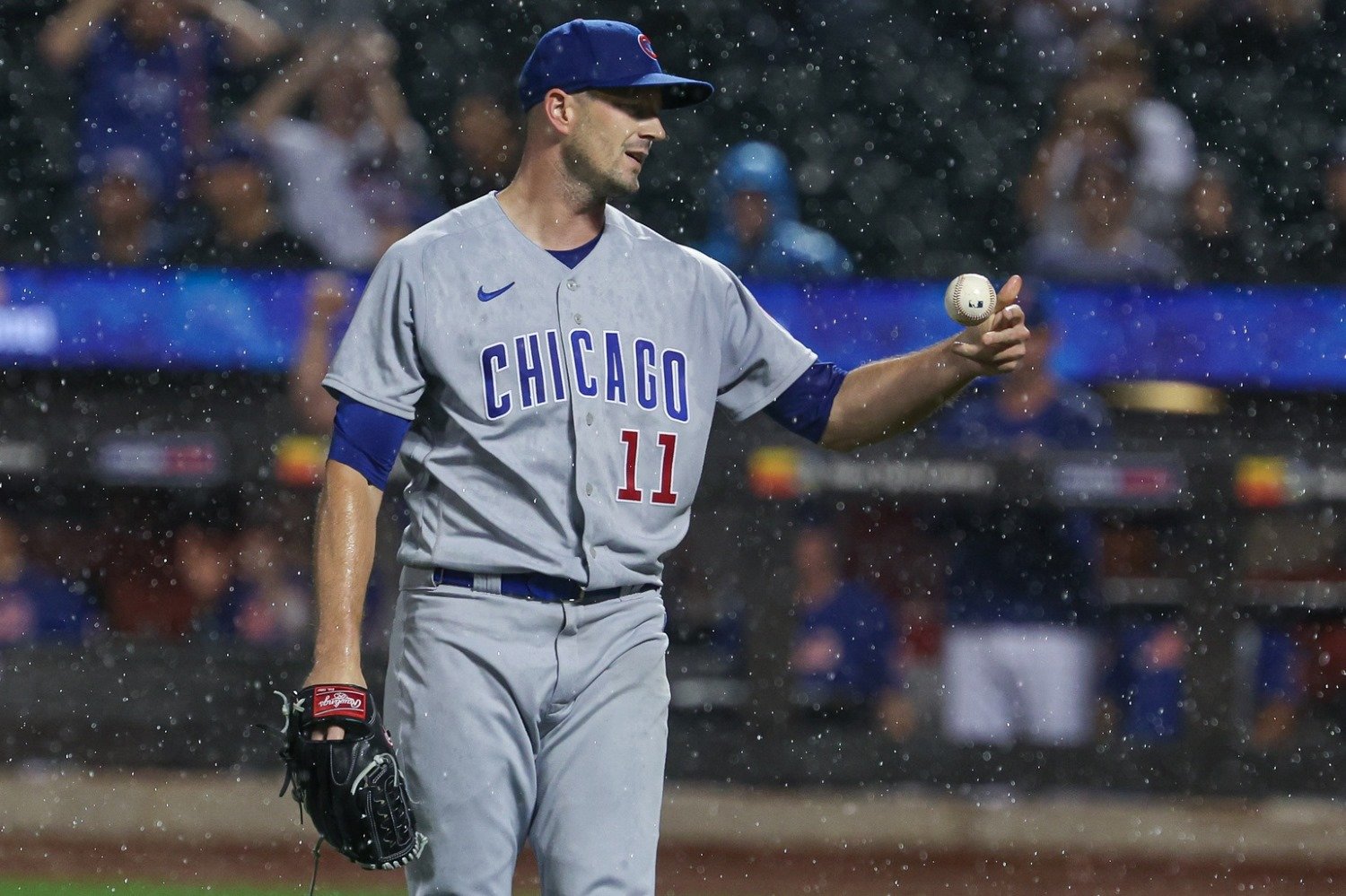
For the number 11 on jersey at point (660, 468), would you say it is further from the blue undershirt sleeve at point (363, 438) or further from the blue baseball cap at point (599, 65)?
the blue baseball cap at point (599, 65)

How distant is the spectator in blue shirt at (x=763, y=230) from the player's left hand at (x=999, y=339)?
15.2 feet

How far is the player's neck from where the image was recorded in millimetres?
3129

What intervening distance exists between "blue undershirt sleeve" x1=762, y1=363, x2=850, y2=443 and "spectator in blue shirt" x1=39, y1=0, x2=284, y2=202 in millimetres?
5650

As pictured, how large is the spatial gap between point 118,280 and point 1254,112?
17.1 ft

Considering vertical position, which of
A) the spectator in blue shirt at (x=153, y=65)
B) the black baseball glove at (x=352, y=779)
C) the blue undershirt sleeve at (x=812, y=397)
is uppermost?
the spectator in blue shirt at (x=153, y=65)

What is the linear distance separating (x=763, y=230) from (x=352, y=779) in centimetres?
540

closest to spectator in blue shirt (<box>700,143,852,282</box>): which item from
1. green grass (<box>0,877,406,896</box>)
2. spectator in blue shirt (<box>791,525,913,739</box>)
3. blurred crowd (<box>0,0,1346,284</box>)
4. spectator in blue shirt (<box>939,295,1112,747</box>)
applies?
blurred crowd (<box>0,0,1346,284</box>)

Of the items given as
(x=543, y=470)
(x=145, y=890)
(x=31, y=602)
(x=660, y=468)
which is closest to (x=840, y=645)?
(x=145, y=890)

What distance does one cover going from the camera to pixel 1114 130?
837 centimetres

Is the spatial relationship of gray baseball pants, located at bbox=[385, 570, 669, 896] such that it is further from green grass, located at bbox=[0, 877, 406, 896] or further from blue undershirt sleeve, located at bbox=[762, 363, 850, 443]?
green grass, located at bbox=[0, 877, 406, 896]

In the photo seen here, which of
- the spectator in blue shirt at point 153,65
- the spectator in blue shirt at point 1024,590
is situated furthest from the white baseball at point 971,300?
the spectator in blue shirt at point 153,65

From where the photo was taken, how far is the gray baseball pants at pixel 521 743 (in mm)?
2875

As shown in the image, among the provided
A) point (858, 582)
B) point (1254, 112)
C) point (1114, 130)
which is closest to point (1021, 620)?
point (858, 582)

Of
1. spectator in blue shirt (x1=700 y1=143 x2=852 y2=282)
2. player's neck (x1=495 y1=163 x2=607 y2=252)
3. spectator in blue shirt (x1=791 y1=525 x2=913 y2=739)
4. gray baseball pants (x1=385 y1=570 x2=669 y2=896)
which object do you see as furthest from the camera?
spectator in blue shirt (x1=700 y1=143 x2=852 y2=282)
